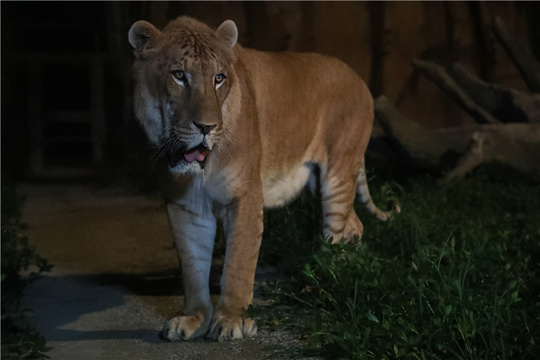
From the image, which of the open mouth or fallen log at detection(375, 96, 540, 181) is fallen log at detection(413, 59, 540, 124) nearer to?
fallen log at detection(375, 96, 540, 181)

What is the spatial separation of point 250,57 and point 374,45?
5930 millimetres

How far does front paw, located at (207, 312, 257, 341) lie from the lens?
3396 millimetres

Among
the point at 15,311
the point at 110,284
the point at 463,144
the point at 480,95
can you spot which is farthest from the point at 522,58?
the point at 15,311

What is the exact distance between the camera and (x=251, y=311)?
3.47 m

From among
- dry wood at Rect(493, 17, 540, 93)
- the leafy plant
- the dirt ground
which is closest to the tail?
the dirt ground

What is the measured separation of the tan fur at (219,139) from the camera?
3305 millimetres

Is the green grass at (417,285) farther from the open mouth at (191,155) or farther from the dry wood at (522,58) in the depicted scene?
the dry wood at (522,58)

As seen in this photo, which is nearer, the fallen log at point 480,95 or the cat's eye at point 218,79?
the cat's eye at point 218,79

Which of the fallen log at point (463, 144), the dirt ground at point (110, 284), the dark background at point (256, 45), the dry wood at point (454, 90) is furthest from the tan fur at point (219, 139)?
the dark background at point (256, 45)

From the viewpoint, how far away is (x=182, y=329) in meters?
3.41

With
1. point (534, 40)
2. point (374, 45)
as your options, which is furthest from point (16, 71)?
point (534, 40)

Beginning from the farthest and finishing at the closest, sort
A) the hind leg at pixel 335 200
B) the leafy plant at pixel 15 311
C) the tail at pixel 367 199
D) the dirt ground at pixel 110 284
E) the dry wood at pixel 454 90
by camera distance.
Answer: the dry wood at pixel 454 90 < the tail at pixel 367 199 < the hind leg at pixel 335 200 < the dirt ground at pixel 110 284 < the leafy plant at pixel 15 311

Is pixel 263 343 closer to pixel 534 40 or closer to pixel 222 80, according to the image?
pixel 222 80

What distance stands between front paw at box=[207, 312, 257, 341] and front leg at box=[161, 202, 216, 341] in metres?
0.13
